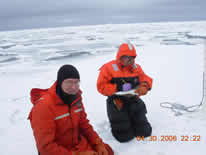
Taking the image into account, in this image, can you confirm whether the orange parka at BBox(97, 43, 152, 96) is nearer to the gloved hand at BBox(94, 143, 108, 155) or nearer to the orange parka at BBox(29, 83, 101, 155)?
the orange parka at BBox(29, 83, 101, 155)

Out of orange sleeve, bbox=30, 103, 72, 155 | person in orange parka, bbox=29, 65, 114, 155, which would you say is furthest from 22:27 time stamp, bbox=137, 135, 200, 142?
orange sleeve, bbox=30, 103, 72, 155

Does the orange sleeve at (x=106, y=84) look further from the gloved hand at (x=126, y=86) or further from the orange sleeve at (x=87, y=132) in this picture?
the orange sleeve at (x=87, y=132)

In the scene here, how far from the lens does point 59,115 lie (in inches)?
54.8

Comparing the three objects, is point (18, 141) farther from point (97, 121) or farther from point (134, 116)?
point (134, 116)

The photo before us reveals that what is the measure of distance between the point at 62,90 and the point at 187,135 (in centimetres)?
186

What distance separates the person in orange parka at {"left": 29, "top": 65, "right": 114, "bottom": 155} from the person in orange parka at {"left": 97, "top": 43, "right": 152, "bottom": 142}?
0.58m

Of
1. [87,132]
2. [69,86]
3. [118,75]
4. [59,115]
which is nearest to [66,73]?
[69,86]

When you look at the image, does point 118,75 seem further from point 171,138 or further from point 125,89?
point 171,138

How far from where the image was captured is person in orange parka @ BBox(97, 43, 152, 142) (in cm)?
204

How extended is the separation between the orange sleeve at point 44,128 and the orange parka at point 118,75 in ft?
2.83

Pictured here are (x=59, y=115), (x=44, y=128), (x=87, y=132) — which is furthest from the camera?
(x=87, y=132)

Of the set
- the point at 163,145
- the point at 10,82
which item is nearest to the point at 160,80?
the point at 163,145

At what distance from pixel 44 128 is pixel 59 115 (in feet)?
0.54

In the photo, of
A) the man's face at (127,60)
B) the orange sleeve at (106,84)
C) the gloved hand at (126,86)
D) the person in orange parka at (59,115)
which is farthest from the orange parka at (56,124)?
the man's face at (127,60)
